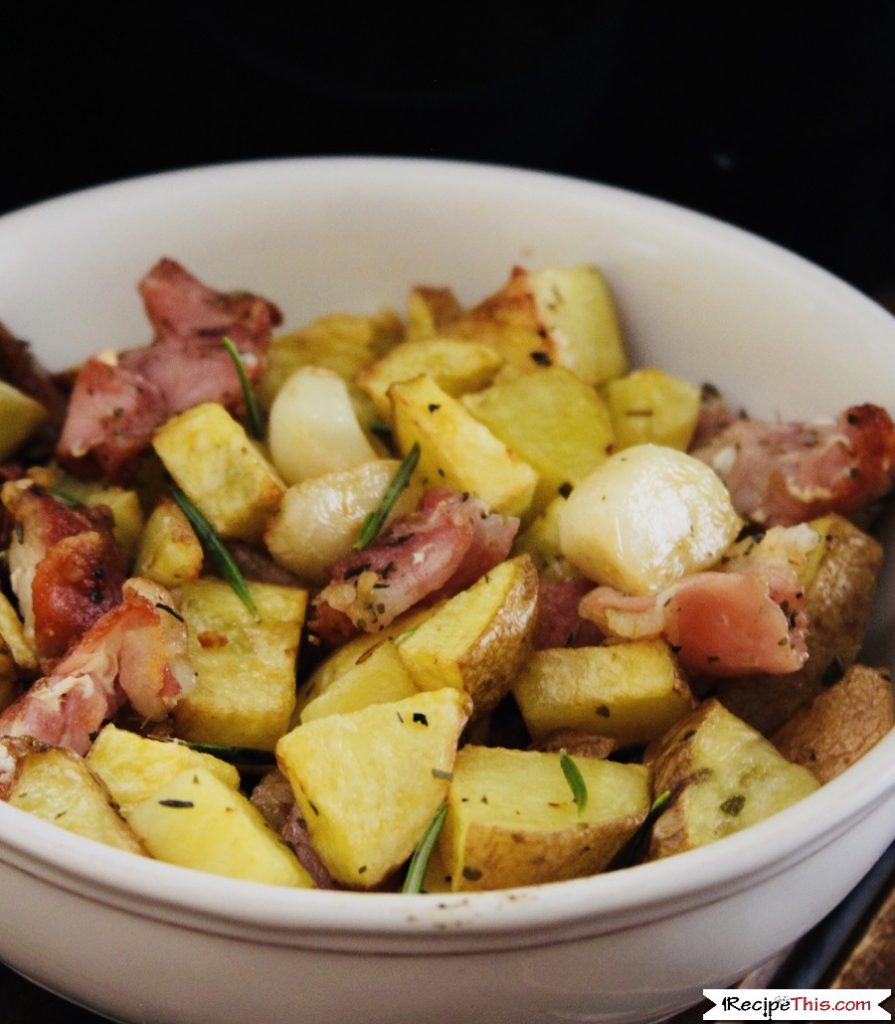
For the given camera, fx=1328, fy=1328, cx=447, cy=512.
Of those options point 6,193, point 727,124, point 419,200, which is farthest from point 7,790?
point 727,124

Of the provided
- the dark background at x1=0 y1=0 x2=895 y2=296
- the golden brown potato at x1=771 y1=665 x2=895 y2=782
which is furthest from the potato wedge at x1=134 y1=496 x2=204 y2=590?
the dark background at x1=0 y1=0 x2=895 y2=296

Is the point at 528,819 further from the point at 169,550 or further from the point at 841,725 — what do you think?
the point at 169,550

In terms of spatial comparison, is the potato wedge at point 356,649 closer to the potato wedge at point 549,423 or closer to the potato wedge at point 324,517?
the potato wedge at point 324,517

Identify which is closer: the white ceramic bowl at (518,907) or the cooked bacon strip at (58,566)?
the white ceramic bowl at (518,907)

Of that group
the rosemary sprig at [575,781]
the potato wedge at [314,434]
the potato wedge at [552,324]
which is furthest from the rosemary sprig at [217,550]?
the potato wedge at [552,324]

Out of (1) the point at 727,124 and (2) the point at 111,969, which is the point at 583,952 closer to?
(2) the point at 111,969

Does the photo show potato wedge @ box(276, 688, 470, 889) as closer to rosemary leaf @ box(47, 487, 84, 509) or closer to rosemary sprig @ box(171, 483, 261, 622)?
rosemary sprig @ box(171, 483, 261, 622)
